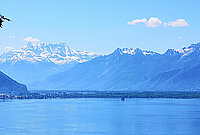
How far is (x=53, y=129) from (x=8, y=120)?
99.9 feet

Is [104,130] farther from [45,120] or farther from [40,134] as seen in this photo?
[45,120]

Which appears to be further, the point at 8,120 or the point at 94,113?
the point at 94,113

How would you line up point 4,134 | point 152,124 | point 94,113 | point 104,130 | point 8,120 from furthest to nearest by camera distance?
point 94,113, point 8,120, point 152,124, point 104,130, point 4,134

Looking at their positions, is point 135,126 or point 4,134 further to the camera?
point 135,126

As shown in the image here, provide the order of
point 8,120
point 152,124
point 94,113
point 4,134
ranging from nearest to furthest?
point 4,134
point 152,124
point 8,120
point 94,113

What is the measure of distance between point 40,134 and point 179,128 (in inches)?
1504

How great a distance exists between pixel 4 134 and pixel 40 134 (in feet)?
30.8

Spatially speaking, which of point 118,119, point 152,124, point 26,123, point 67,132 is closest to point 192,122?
point 152,124

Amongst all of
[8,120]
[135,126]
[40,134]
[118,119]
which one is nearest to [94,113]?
[118,119]

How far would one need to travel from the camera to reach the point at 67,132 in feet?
Result: 417

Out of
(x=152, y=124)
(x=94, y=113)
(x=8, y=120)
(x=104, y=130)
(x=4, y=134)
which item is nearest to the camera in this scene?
(x=4, y=134)

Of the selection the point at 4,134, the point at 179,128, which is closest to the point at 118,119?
the point at 179,128

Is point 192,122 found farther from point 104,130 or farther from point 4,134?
point 4,134

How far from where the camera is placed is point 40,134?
125688 mm
